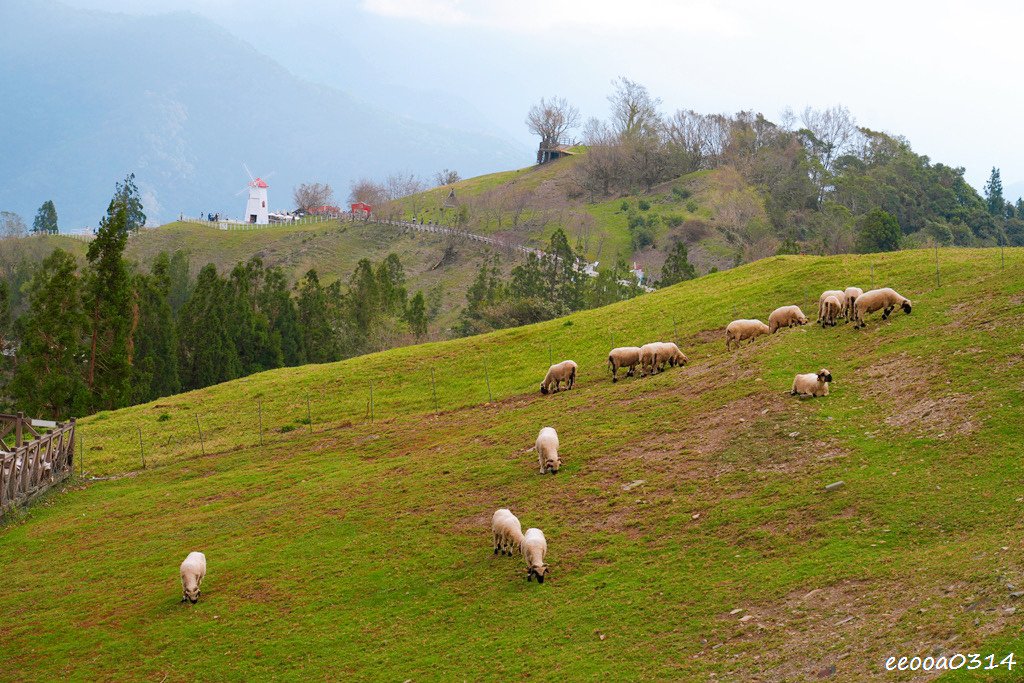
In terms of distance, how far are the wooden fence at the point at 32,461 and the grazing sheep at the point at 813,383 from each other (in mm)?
25711

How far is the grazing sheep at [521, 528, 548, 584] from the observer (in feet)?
72.7

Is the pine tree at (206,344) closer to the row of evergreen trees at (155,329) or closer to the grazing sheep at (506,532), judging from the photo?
the row of evergreen trees at (155,329)

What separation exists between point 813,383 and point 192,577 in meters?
17.3

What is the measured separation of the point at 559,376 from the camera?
39.3 metres

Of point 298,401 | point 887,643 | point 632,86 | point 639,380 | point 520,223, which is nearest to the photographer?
point 887,643

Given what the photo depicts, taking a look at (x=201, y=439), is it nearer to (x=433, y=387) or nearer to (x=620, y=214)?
(x=433, y=387)

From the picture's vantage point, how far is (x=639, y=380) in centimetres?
3628

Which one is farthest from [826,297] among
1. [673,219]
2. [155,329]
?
[673,219]

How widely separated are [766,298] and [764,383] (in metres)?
16.2

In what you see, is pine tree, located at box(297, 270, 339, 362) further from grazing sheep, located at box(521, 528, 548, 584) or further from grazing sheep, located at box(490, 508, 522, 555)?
grazing sheep, located at box(521, 528, 548, 584)

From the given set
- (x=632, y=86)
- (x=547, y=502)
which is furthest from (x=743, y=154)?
(x=547, y=502)

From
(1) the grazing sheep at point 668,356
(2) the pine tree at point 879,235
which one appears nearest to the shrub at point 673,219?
(2) the pine tree at point 879,235

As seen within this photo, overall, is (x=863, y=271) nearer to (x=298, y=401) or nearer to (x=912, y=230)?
(x=298, y=401)

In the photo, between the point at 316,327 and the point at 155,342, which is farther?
the point at 316,327
